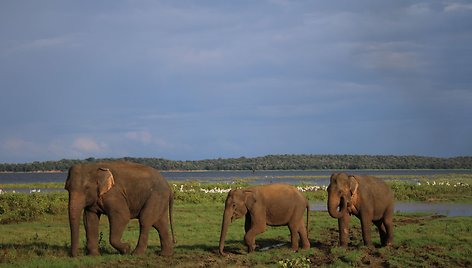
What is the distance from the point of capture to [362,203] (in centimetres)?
1975

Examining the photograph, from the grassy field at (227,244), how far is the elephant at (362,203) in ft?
1.80

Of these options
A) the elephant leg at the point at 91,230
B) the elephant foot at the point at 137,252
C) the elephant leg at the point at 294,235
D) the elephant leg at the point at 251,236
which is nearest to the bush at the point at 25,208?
the elephant leg at the point at 91,230

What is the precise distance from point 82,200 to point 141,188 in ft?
5.64

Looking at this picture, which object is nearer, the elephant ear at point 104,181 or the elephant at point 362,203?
the elephant ear at point 104,181

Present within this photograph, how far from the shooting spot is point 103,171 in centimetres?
1769

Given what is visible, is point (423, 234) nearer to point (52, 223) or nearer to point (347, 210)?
point (347, 210)

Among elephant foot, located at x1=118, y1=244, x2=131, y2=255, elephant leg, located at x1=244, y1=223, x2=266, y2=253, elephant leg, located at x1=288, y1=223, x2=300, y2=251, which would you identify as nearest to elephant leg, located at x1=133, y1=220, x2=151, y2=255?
elephant foot, located at x1=118, y1=244, x2=131, y2=255

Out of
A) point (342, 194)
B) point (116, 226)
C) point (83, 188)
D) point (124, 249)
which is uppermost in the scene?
point (83, 188)

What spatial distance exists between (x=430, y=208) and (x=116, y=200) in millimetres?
28045

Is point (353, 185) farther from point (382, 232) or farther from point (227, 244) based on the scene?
point (227, 244)

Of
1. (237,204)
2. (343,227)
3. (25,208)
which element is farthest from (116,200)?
(25,208)

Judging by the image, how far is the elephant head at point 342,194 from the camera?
19.2m

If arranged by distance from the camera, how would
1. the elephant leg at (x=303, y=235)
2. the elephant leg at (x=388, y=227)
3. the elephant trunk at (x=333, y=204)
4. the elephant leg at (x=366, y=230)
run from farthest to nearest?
1. the elephant leg at (x=388, y=227)
2. the elephant leg at (x=303, y=235)
3. the elephant leg at (x=366, y=230)
4. the elephant trunk at (x=333, y=204)

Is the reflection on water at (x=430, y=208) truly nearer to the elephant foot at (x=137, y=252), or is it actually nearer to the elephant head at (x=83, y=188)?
the elephant foot at (x=137, y=252)
